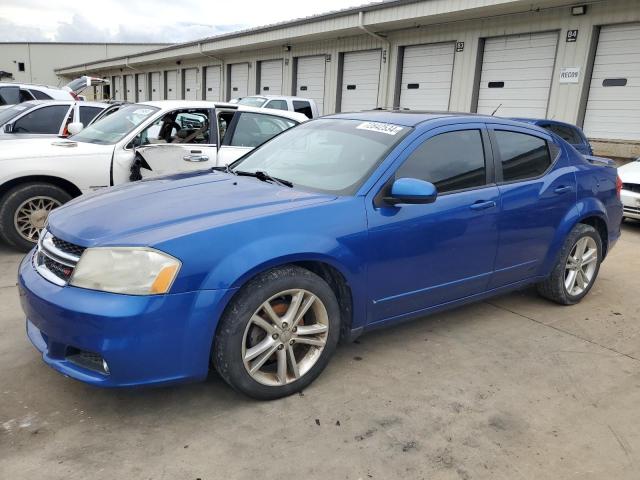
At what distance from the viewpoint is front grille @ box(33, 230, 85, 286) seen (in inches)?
105

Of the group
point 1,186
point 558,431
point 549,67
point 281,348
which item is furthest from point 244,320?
point 549,67

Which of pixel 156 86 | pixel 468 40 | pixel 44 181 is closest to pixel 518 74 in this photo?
pixel 468 40

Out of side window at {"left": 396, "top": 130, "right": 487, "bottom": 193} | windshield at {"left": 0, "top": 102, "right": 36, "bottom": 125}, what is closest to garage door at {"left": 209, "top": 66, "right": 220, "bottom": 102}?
windshield at {"left": 0, "top": 102, "right": 36, "bottom": 125}

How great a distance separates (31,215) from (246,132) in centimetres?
261

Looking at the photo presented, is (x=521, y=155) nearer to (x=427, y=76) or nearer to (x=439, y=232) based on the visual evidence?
(x=439, y=232)

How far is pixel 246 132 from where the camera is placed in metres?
6.67

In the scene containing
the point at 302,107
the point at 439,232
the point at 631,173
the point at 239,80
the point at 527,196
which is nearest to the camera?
the point at 439,232

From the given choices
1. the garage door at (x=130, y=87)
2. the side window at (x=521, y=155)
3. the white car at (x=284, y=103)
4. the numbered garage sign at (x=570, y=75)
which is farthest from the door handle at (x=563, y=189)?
the garage door at (x=130, y=87)

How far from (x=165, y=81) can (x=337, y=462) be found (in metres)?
32.9

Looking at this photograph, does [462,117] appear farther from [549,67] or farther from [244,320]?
[549,67]

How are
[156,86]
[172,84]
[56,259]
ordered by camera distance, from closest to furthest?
[56,259]
[172,84]
[156,86]

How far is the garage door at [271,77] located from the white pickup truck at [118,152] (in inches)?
608

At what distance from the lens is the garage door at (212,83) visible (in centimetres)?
2623

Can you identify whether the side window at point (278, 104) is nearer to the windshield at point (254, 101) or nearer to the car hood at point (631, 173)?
the windshield at point (254, 101)
